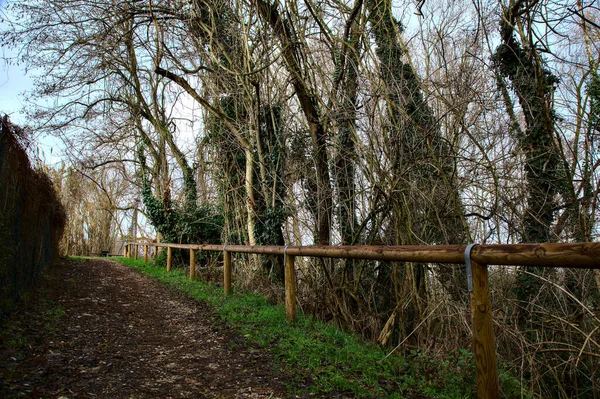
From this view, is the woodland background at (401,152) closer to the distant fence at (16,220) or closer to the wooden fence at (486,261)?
the wooden fence at (486,261)

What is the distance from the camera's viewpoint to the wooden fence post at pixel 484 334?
2.79 meters

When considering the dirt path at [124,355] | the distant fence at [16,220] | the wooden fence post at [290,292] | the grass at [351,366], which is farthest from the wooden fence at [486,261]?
the distant fence at [16,220]

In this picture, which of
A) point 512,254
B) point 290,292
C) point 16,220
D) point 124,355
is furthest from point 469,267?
point 16,220

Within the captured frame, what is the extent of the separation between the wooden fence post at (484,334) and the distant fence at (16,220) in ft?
17.6

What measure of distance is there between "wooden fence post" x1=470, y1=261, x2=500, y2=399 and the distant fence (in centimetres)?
536

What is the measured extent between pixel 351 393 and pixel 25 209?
6.36 meters

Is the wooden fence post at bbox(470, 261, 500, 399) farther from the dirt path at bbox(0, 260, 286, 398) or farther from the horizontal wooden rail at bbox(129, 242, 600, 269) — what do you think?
the dirt path at bbox(0, 260, 286, 398)

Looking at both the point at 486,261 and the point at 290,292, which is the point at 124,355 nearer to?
the point at 290,292

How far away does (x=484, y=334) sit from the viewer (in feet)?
9.19

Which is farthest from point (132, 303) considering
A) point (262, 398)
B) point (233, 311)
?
point (262, 398)

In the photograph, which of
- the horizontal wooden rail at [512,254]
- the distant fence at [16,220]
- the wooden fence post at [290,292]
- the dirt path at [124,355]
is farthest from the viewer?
the wooden fence post at [290,292]

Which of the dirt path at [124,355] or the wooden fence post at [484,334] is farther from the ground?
the wooden fence post at [484,334]

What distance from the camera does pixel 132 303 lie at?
7387 mm

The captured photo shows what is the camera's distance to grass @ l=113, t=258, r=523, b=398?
3.35 m
